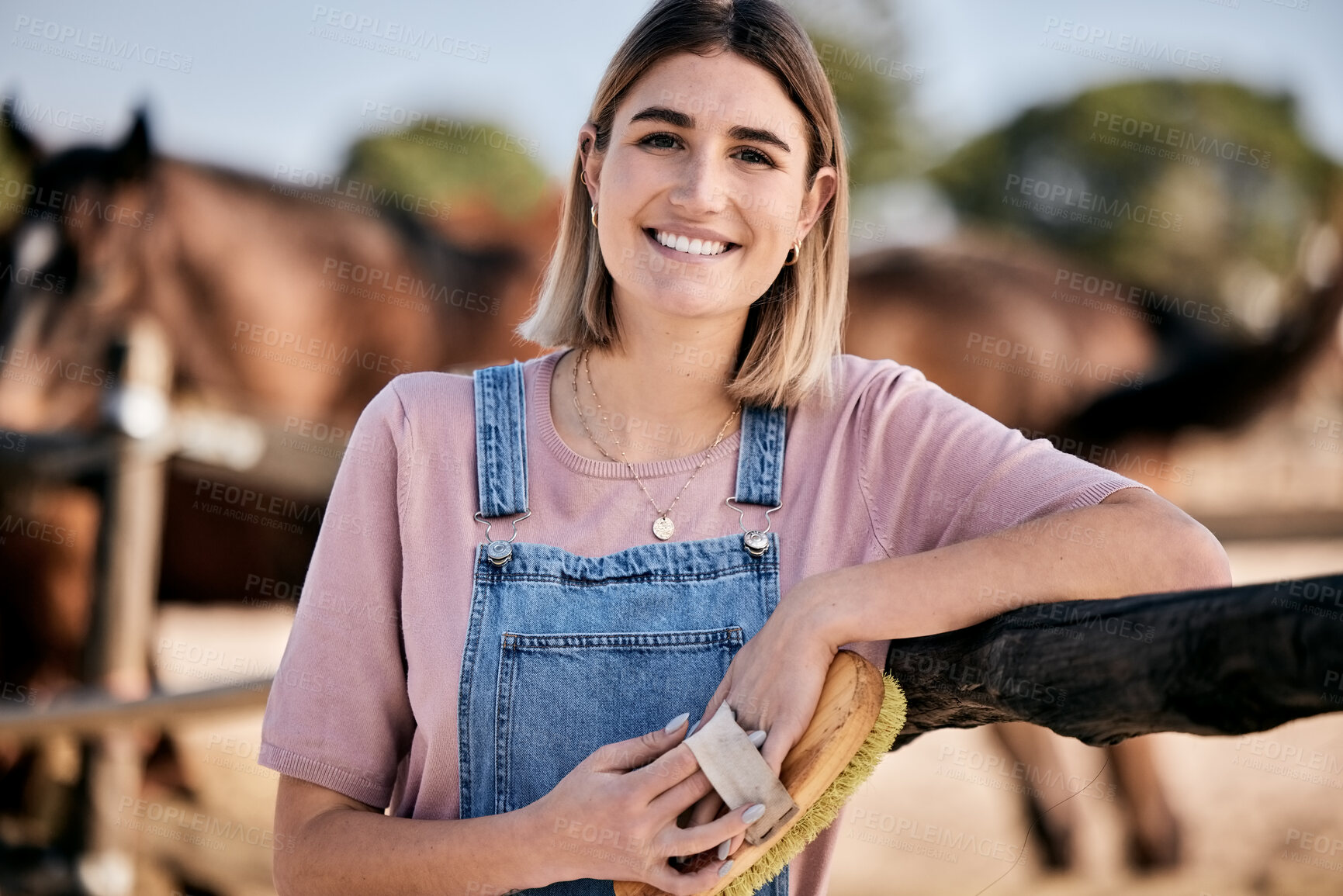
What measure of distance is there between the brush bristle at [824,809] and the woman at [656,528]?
91 mm

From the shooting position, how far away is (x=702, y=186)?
1354 millimetres

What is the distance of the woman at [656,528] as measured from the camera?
114 cm

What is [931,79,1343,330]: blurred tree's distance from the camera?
2077 cm

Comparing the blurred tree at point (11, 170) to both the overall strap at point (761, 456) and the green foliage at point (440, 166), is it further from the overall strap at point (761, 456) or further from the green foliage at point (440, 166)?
the green foliage at point (440, 166)

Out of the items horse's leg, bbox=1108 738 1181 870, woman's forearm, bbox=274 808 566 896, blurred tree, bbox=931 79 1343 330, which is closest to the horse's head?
woman's forearm, bbox=274 808 566 896

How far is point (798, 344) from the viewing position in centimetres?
149

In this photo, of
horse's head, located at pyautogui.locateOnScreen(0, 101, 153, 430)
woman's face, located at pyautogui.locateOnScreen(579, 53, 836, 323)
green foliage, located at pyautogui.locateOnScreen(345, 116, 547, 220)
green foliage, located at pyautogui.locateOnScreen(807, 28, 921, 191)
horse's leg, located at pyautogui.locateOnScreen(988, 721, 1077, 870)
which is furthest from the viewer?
green foliage, located at pyautogui.locateOnScreen(345, 116, 547, 220)

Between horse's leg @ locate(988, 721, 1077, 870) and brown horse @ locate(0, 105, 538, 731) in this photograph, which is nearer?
brown horse @ locate(0, 105, 538, 731)

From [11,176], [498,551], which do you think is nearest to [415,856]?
[498,551]

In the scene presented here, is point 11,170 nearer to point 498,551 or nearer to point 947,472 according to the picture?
point 498,551

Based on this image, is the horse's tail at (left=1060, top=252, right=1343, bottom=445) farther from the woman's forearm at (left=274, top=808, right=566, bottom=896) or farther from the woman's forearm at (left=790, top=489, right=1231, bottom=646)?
the woman's forearm at (left=274, top=808, right=566, bottom=896)

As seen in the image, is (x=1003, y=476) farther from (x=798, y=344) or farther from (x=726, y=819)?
(x=726, y=819)

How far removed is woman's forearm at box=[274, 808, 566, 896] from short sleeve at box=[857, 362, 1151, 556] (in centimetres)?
57

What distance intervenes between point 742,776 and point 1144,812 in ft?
12.3
